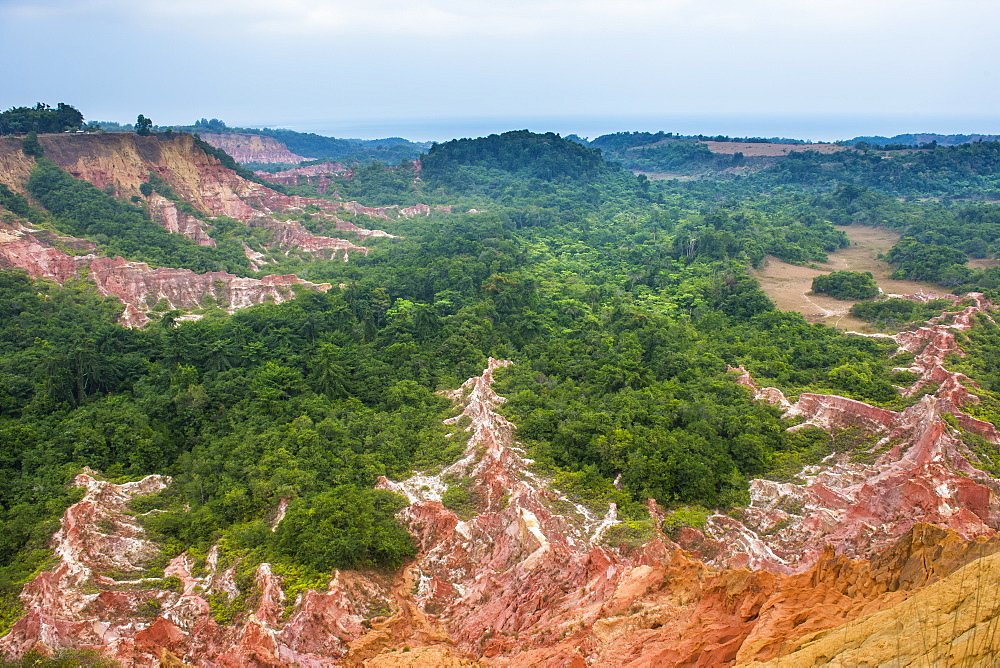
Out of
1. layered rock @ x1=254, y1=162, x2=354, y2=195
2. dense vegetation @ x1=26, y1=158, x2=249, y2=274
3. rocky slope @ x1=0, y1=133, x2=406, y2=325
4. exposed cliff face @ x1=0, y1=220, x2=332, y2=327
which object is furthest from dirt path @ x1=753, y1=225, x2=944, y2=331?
layered rock @ x1=254, y1=162, x2=354, y2=195

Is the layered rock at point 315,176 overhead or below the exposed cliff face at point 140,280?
overhead

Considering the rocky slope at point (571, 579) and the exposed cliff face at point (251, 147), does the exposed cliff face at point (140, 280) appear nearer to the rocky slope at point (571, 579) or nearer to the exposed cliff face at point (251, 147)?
the rocky slope at point (571, 579)

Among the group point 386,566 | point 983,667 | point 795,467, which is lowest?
point 386,566

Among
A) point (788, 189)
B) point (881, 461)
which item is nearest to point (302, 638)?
point (881, 461)

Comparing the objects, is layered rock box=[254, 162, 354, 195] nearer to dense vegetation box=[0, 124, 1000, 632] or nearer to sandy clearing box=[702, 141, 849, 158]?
dense vegetation box=[0, 124, 1000, 632]

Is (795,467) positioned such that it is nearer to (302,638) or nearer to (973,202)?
(302,638)

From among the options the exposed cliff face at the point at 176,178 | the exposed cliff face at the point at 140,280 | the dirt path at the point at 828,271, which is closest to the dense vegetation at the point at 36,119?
the exposed cliff face at the point at 176,178
